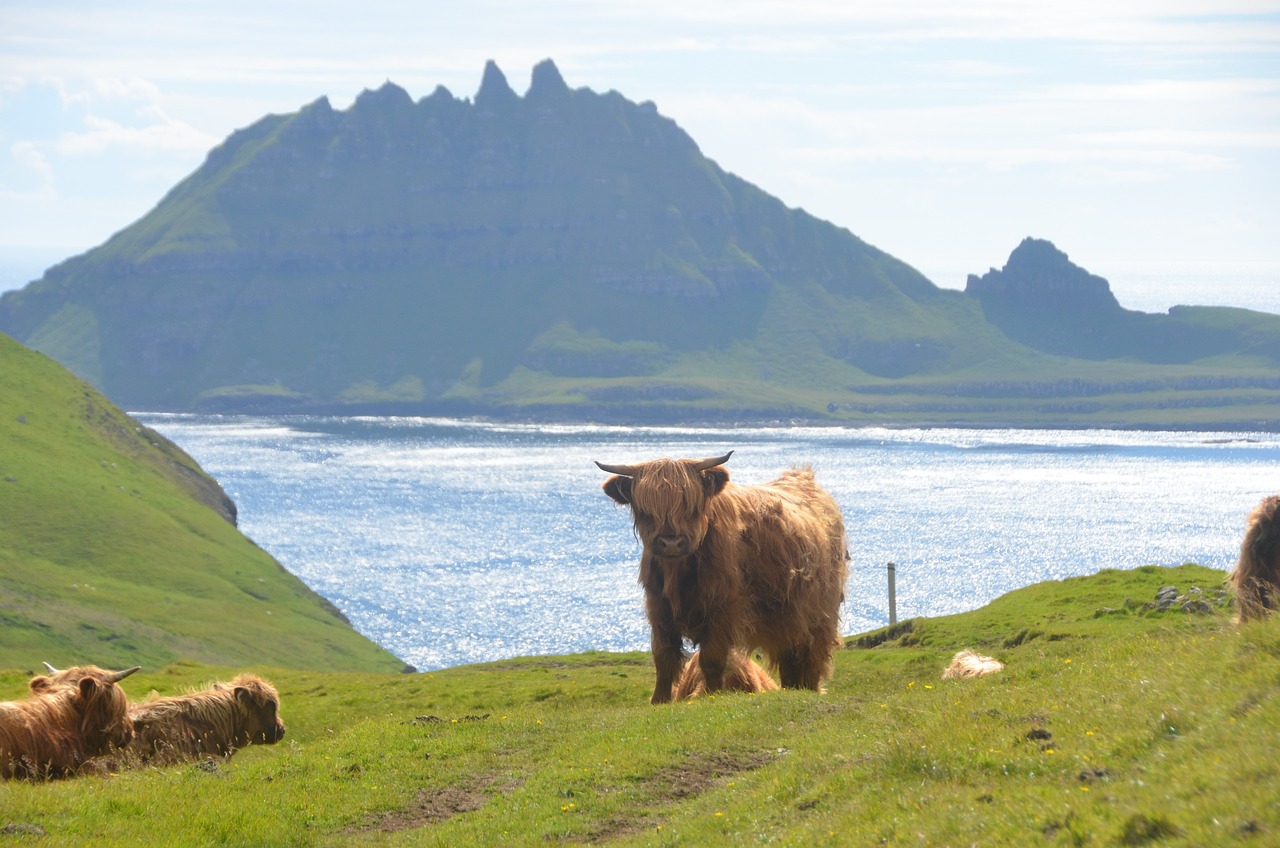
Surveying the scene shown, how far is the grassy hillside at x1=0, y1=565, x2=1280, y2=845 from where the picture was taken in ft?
28.6

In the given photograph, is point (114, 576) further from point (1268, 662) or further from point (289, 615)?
point (1268, 662)

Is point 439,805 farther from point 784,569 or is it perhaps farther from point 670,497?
point 784,569

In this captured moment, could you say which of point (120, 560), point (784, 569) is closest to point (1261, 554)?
point (784, 569)

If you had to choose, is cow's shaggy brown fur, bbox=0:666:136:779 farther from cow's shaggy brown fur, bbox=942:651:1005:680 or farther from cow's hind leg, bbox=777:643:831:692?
cow's shaggy brown fur, bbox=942:651:1005:680

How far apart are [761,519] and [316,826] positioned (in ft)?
26.6

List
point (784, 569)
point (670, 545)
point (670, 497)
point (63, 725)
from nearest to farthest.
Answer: point (63, 725), point (670, 545), point (670, 497), point (784, 569)

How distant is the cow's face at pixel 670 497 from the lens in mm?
16922

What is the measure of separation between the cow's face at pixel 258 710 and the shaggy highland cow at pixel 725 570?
18.5 feet

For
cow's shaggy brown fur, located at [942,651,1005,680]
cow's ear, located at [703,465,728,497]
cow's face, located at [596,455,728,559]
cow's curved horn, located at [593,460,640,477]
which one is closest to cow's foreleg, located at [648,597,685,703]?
cow's face, located at [596,455,728,559]

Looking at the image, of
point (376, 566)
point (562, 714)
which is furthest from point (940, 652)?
point (376, 566)

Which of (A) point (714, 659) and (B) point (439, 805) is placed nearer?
(B) point (439, 805)

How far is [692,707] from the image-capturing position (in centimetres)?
1702

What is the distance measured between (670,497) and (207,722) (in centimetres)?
720

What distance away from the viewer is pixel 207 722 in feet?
57.4
